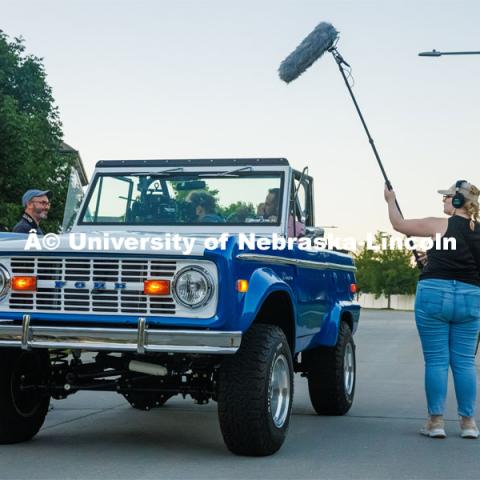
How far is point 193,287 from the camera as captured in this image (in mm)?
6758

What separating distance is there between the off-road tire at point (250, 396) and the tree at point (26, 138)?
23.3 m

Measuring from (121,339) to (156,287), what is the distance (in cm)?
40

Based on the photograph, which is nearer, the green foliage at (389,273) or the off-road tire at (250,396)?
the off-road tire at (250,396)

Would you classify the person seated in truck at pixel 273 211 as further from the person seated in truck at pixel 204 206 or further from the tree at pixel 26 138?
the tree at pixel 26 138

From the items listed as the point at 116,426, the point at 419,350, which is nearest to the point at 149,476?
the point at 116,426

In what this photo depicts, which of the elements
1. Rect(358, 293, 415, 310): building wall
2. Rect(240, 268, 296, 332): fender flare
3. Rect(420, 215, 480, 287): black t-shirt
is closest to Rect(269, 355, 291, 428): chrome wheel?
Rect(240, 268, 296, 332): fender flare

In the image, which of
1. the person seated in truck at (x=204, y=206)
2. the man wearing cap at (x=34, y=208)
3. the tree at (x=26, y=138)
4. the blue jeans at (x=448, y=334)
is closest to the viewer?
the blue jeans at (x=448, y=334)

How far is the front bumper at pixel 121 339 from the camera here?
6570mm

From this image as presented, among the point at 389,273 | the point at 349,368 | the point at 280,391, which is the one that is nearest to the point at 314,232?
the point at 280,391

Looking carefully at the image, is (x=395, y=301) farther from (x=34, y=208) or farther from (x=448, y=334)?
(x=448, y=334)

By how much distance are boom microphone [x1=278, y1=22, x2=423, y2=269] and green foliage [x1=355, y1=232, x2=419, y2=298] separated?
9911 cm

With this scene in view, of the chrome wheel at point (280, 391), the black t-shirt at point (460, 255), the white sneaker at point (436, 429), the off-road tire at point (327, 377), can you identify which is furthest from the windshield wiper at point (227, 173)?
the white sneaker at point (436, 429)

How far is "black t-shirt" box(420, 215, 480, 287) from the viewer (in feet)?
26.9

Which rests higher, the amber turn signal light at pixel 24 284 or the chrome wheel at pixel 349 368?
the amber turn signal light at pixel 24 284
